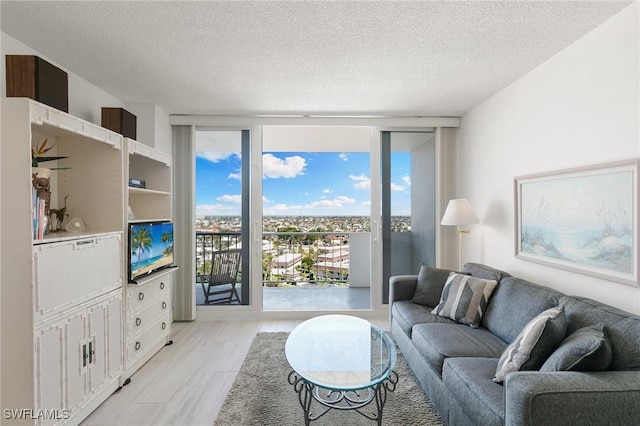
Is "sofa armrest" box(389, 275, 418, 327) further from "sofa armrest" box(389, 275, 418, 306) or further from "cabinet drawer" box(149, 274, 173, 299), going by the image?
"cabinet drawer" box(149, 274, 173, 299)

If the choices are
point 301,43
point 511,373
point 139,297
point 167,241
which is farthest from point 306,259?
point 511,373

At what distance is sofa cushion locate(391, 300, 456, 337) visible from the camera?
252cm

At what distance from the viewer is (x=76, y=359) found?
1892mm

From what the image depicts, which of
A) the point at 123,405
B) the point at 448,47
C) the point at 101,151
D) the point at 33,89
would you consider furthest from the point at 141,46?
the point at 123,405

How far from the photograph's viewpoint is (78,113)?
2.65m

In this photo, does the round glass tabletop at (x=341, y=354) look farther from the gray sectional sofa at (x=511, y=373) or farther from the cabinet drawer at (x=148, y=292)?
the cabinet drawer at (x=148, y=292)

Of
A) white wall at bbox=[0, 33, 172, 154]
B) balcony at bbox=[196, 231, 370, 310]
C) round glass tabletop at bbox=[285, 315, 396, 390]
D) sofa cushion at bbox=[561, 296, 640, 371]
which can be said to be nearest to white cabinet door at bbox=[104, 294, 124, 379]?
round glass tabletop at bbox=[285, 315, 396, 390]

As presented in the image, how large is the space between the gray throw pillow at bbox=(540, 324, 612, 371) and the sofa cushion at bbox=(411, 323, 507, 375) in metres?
0.56

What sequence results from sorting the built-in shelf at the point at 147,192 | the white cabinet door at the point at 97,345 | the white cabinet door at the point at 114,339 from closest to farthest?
the white cabinet door at the point at 97,345, the white cabinet door at the point at 114,339, the built-in shelf at the point at 147,192

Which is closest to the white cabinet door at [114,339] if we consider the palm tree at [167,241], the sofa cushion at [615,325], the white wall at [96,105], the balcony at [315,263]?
the palm tree at [167,241]

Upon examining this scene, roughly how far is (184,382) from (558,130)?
11.6 ft

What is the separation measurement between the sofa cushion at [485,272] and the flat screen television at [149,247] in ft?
9.95

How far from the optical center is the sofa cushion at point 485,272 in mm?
2557

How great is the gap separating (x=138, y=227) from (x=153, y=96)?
146 centimetres
